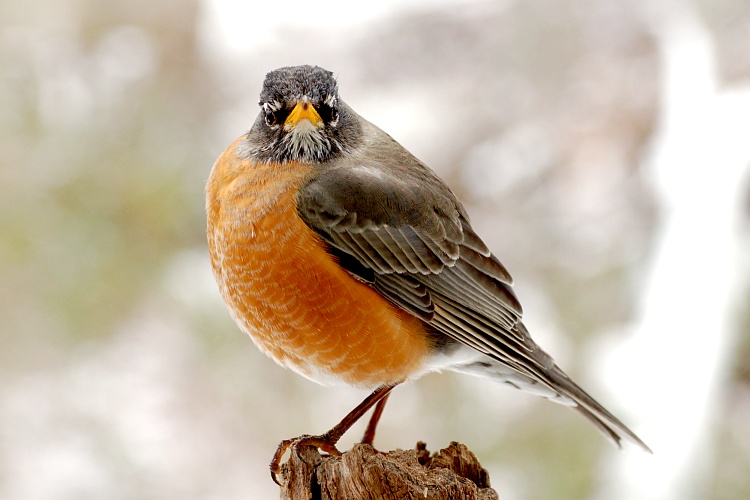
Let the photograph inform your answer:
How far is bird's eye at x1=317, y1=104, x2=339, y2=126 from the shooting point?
2.72 metres

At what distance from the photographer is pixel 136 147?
5434mm

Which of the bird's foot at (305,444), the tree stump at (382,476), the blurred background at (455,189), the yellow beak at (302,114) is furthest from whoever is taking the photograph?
the blurred background at (455,189)

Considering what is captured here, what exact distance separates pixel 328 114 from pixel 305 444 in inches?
40.1

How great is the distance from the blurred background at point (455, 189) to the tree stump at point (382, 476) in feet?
9.04

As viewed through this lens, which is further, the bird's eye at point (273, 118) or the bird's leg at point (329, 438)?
the bird's eye at point (273, 118)

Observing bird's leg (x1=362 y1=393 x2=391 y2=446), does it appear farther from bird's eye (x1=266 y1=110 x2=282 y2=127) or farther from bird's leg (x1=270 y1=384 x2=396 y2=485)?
bird's eye (x1=266 y1=110 x2=282 y2=127)

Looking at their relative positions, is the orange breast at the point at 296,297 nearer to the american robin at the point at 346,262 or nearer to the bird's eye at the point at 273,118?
the american robin at the point at 346,262

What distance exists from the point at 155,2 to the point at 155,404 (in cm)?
277

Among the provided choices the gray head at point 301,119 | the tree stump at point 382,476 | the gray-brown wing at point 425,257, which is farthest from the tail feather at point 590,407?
the gray head at point 301,119

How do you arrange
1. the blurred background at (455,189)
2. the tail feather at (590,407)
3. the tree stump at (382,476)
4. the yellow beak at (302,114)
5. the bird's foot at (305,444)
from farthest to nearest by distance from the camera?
the blurred background at (455,189) → the tail feather at (590,407) → the yellow beak at (302,114) → the bird's foot at (305,444) → the tree stump at (382,476)

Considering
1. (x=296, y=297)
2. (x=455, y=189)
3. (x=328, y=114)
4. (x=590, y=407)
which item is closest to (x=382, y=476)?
(x=296, y=297)

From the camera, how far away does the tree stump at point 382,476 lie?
2.21 metres

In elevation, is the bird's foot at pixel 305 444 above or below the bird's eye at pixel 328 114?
below

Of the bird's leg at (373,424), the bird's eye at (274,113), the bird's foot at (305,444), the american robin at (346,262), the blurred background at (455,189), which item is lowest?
the bird's foot at (305,444)
